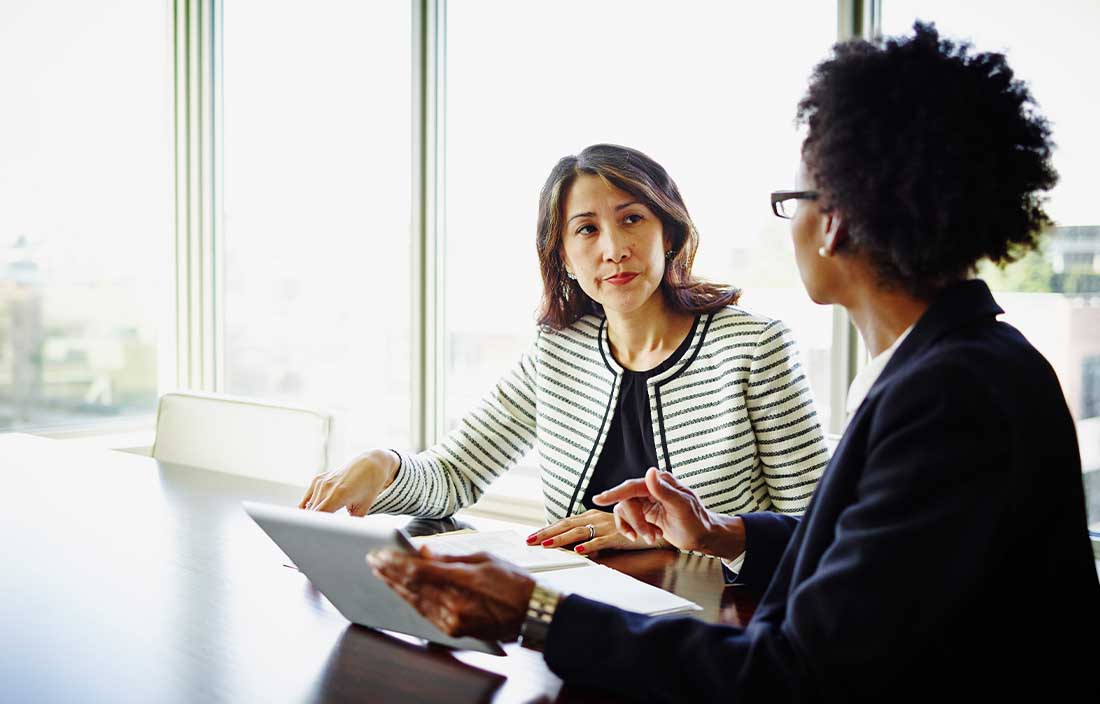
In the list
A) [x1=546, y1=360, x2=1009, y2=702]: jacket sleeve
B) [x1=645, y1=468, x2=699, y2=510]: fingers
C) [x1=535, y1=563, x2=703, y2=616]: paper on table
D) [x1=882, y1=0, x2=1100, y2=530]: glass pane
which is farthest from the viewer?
[x1=882, y1=0, x2=1100, y2=530]: glass pane

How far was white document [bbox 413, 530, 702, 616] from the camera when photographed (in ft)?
3.93

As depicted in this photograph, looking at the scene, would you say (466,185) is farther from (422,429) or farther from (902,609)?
(902,609)

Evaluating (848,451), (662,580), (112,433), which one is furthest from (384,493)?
(112,433)

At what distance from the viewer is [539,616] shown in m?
0.95

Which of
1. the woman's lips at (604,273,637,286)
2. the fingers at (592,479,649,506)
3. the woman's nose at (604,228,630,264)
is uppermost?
the woman's nose at (604,228,630,264)

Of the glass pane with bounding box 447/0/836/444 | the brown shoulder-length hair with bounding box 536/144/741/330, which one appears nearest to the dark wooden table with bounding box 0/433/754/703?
the brown shoulder-length hair with bounding box 536/144/741/330

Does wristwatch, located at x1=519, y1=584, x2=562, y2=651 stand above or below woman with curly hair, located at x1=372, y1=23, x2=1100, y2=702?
below

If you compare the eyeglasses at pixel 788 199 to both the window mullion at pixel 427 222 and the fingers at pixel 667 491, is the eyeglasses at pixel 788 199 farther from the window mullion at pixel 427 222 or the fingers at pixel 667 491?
the window mullion at pixel 427 222

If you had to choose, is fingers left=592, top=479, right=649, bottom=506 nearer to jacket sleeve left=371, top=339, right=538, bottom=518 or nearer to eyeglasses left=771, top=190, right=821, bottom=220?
eyeglasses left=771, top=190, right=821, bottom=220

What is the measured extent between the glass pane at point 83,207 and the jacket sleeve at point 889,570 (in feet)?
11.7

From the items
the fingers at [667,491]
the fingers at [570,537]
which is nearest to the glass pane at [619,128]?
the fingers at [570,537]

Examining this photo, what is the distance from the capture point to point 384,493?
1.79 m

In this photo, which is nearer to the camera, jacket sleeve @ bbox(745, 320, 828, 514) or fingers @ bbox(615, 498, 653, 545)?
fingers @ bbox(615, 498, 653, 545)

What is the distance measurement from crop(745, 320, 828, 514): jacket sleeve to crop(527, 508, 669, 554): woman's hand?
0.40 meters
